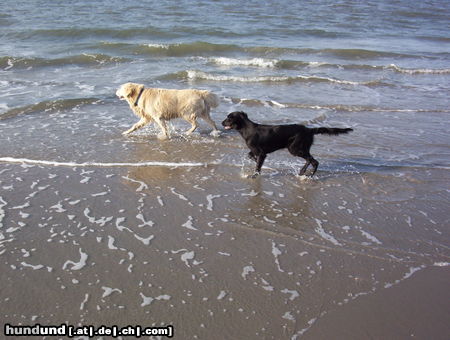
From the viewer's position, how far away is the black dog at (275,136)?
708 cm

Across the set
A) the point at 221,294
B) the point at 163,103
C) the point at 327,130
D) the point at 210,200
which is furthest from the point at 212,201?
the point at 163,103

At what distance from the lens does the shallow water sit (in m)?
4.22

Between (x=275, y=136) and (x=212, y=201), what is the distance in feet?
5.18

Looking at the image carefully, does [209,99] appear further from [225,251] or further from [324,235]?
[225,251]

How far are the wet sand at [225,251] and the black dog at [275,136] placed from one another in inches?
16.6

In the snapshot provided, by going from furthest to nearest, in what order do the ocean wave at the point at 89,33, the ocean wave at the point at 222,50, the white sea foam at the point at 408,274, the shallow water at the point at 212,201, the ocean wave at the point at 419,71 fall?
1. the ocean wave at the point at 89,33
2. the ocean wave at the point at 222,50
3. the ocean wave at the point at 419,71
4. the white sea foam at the point at 408,274
5. the shallow water at the point at 212,201

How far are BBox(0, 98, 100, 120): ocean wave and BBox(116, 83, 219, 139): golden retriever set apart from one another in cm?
249

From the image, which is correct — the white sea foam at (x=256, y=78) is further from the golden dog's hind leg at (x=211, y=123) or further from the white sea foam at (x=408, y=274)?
the white sea foam at (x=408, y=274)

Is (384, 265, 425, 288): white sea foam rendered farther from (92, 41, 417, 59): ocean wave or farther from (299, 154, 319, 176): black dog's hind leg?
(92, 41, 417, 59): ocean wave

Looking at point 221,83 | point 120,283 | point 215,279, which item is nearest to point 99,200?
point 120,283

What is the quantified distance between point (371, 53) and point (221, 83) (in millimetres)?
8893

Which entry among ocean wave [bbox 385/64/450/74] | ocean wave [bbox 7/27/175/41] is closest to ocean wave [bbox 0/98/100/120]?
ocean wave [bbox 7/27/175/41]

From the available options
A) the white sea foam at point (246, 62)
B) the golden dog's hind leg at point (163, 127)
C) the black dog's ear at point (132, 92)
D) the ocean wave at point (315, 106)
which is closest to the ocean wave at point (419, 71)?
the white sea foam at point (246, 62)

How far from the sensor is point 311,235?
540 centimetres
